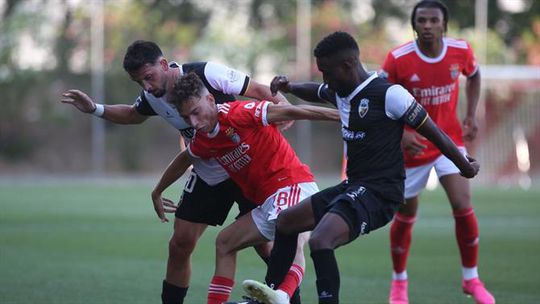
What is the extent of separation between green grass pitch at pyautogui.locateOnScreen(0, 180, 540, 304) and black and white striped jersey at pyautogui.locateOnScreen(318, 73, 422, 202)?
2209 mm

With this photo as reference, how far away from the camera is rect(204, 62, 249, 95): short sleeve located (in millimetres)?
7228

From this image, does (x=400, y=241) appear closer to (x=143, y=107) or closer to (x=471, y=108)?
(x=471, y=108)

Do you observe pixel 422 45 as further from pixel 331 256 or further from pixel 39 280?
pixel 39 280

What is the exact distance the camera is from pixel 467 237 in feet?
28.1

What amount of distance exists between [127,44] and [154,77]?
2667cm

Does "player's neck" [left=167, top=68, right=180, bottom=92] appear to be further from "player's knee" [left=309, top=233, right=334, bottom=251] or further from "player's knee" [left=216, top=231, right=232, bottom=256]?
"player's knee" [left=309, top=233, right=334, bottom=251]

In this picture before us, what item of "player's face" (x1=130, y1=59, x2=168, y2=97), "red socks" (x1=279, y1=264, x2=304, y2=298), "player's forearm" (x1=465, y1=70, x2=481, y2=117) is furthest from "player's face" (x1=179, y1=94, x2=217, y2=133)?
"player's forearm" (x1=465, y1=70, x2=481, y2=117)

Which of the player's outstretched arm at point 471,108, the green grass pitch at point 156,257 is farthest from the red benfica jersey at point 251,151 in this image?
the player's outstretched arm at point 471,108

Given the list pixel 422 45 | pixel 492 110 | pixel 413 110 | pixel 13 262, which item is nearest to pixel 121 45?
pixel 492 110

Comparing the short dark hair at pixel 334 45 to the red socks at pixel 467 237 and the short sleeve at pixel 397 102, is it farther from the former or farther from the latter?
the red socks at pixel 467 237

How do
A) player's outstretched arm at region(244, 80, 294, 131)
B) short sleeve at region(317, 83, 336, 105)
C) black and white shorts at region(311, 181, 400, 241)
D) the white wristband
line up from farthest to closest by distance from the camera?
the white wristband → player's outstretched arm at region(244, 80, 294, 131) → short sleeve at region(317, 83, 336, 105) → black and white shorts at region(311, 181, 400, 241)

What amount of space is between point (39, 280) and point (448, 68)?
4.03 metres

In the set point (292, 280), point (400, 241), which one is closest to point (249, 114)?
point (292, 280)

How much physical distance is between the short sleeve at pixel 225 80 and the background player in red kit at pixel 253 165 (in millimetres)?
389
